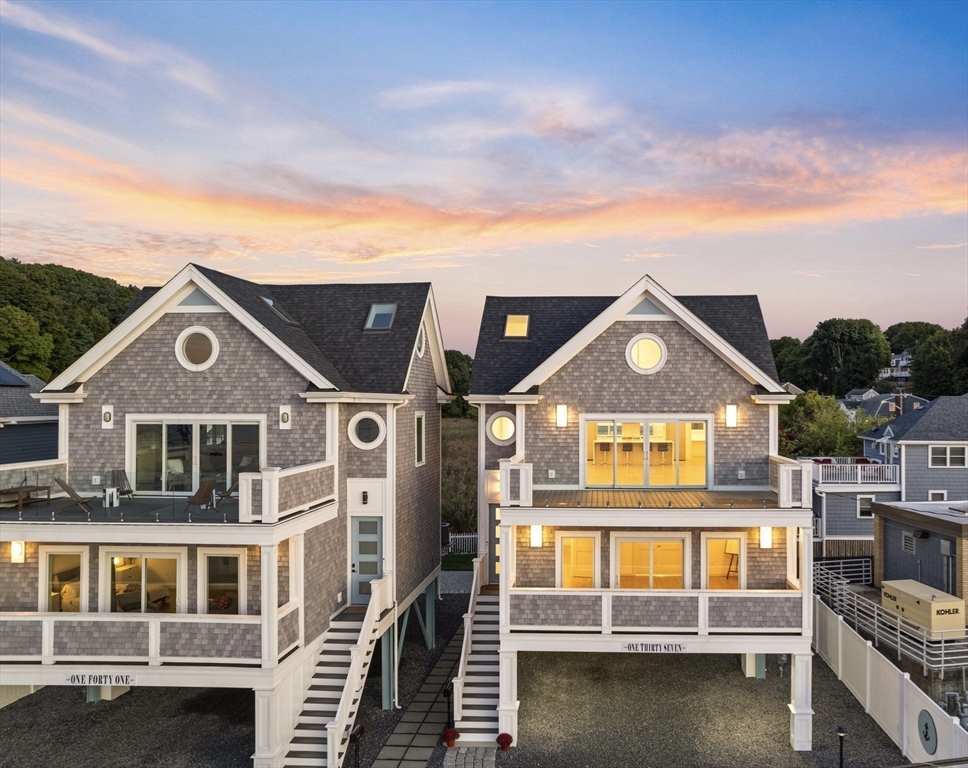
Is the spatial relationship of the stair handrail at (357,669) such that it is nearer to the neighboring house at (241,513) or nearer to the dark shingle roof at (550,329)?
the neighboring house at (241,513)

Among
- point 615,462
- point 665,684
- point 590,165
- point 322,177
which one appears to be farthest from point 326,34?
point 665,684

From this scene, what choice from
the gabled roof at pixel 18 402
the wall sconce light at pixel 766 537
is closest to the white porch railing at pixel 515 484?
the wall sconce light at pixel 766 537

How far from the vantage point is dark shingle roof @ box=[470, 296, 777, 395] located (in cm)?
1683

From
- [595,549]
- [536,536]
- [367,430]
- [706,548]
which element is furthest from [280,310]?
[706,548]

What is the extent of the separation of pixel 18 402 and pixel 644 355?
1758cm

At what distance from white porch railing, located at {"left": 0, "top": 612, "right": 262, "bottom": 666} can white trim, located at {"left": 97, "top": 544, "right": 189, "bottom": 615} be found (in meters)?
1.17

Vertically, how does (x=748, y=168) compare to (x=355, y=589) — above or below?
above

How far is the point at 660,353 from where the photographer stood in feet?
49.7

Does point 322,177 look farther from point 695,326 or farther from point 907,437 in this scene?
point 907,437

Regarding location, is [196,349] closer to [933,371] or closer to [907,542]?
[907,542]

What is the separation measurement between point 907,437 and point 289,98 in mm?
29226

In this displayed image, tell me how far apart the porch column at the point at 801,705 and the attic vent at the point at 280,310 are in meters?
14.8

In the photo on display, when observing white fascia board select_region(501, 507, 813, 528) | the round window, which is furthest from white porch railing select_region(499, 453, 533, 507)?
the round window

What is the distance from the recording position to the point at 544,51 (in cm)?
2039
